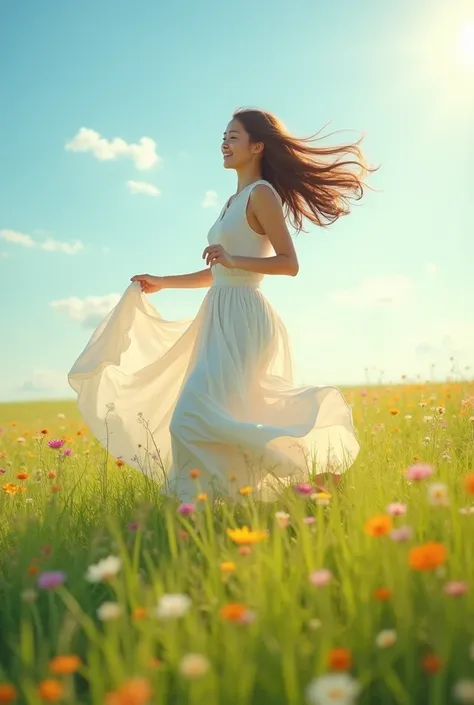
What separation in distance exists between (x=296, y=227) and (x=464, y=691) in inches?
171

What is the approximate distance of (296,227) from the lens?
18.3 feet

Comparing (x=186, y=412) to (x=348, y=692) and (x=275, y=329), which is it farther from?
(x=348, y=692)

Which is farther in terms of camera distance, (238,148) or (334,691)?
(238,148)

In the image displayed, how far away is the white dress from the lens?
14.7 ft

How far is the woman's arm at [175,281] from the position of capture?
214 inches

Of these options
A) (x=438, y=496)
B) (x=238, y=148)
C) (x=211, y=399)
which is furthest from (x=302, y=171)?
(x=438, y=496)

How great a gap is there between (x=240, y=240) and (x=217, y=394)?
111 cm

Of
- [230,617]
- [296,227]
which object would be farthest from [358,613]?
[296,227]

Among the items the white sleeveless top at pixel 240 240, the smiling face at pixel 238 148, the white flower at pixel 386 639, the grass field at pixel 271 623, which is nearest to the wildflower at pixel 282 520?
the grass field at pixel 271 623

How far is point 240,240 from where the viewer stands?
5039mm

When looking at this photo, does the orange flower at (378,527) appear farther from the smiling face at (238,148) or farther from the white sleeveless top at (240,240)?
the smiling face at (238,148)

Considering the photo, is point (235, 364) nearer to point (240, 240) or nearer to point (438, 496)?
point (240, 240)

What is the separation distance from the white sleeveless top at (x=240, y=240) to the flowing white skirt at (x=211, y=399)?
69mm

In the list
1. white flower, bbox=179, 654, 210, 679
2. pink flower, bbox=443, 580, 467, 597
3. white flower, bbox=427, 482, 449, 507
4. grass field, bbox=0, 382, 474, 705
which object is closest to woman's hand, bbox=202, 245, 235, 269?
grass field, bbox=0, 382, 474, 705
